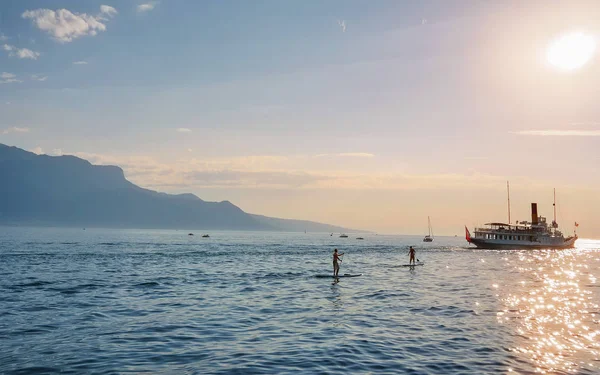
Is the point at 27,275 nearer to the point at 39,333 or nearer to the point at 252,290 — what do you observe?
the point at 252,290

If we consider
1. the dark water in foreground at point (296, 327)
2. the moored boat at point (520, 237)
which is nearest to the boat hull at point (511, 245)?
the moored boat at point (520, 237)

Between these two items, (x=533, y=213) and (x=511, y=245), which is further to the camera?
(x=533, y=213)

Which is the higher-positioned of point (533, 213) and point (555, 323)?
point (533, 213)

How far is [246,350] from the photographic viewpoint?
1933cm

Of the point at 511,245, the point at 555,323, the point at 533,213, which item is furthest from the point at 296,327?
the point at 533,213

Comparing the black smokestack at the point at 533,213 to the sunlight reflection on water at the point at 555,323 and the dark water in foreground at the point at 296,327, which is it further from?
the dark water in foreground at the point at 296,327

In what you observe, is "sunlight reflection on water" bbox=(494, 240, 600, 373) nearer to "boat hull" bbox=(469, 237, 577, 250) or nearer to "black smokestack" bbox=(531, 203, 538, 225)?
"boat hull" bbox=(469, 237, 577, 250)

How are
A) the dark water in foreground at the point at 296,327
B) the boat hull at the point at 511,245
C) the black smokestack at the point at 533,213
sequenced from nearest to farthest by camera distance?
the dark water in foreground at the point at 296,327 < the boat hull at the point at 511,245 < the black smokestack at the point at 533,213

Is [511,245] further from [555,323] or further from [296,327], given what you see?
[296,327]

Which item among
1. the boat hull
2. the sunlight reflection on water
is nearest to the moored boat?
the boat hull

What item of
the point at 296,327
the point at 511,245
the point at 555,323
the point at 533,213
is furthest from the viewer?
the point at 533,213

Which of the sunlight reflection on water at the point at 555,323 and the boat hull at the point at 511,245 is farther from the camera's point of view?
the boat hull at the point at 511,245

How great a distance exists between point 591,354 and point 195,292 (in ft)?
96.1

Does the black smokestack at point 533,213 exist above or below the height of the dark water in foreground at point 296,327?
above
